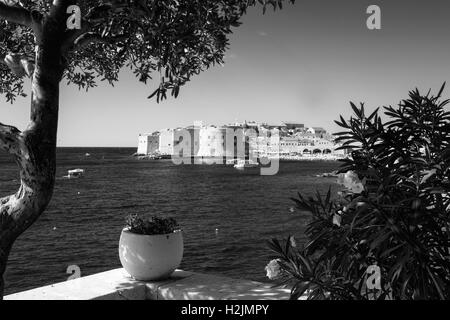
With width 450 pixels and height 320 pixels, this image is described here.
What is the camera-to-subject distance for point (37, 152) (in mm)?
3551

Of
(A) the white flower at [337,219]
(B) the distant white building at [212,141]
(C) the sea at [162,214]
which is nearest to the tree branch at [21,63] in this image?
(C) the sea at [162,214]

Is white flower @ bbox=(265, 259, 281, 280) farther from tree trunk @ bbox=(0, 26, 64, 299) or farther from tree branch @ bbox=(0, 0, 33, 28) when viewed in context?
tree branch @ bbox=(0, 0, 33, 28)

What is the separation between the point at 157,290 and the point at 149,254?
459mm

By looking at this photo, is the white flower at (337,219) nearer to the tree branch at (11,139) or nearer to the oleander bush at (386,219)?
the oleander bush at (386,219)

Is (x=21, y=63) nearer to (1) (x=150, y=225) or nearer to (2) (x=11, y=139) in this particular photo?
(2) (x=11, y=139)

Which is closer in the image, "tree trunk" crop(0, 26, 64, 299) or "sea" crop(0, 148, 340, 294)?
"tree trunk" crop(0, 26, 64, 299)

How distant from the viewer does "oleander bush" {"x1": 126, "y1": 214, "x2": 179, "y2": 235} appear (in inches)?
220

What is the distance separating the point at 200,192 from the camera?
200ft

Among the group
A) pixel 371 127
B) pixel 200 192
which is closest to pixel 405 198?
pixel 371 127

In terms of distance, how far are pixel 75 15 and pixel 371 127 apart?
269cm

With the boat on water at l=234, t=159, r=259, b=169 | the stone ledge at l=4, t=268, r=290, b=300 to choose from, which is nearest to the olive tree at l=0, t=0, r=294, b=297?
the stone ledge at l=4, t=268, r=290, b=300

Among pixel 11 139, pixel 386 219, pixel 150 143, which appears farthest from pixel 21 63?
pixel 150 143

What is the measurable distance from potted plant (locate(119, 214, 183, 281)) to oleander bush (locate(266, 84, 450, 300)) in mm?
2466

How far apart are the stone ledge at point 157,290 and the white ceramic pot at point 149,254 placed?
0.13 m
